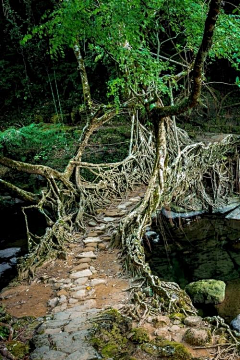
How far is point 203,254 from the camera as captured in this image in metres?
6.63

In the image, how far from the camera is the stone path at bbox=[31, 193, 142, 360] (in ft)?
9.18

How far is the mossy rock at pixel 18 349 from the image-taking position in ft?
8.89

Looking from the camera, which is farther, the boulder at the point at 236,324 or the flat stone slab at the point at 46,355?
the boulder at the point at 236,324

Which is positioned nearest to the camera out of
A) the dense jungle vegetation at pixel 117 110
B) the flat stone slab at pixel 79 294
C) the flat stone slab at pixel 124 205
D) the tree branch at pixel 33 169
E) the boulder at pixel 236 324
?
the boulder at pixel 236 324

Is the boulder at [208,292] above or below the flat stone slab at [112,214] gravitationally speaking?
below

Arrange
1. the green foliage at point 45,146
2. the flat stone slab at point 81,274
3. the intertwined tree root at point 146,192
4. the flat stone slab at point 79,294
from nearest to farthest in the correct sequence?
the flat stone slab at point 79,294 < the intertwined tree root at point 146,192 < the flat stone slab at point 81,274 < the green foliage at point 45,146

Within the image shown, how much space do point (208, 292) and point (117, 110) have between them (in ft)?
11.4

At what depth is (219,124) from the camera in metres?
12.9

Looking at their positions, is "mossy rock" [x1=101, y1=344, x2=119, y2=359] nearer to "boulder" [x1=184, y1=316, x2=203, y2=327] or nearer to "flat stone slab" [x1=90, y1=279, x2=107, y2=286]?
"boulder" [x1=184, y1=316, x2=203, y2=327]

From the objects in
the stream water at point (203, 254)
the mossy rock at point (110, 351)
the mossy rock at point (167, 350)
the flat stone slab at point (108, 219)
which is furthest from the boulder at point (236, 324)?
the flat stone slab at point (108, 219)

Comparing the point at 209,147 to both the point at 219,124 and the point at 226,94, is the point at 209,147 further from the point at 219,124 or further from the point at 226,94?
the point at 226,94

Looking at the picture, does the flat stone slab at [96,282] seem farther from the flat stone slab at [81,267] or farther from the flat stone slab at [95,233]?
the flat stone slab at [95,233]

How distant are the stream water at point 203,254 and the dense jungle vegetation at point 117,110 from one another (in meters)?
0.88

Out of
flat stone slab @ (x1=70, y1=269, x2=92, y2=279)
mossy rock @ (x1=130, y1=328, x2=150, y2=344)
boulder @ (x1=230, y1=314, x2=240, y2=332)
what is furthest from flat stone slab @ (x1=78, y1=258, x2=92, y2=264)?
boulder @ (x1=230, y1=314, x2=240, y2=332)
